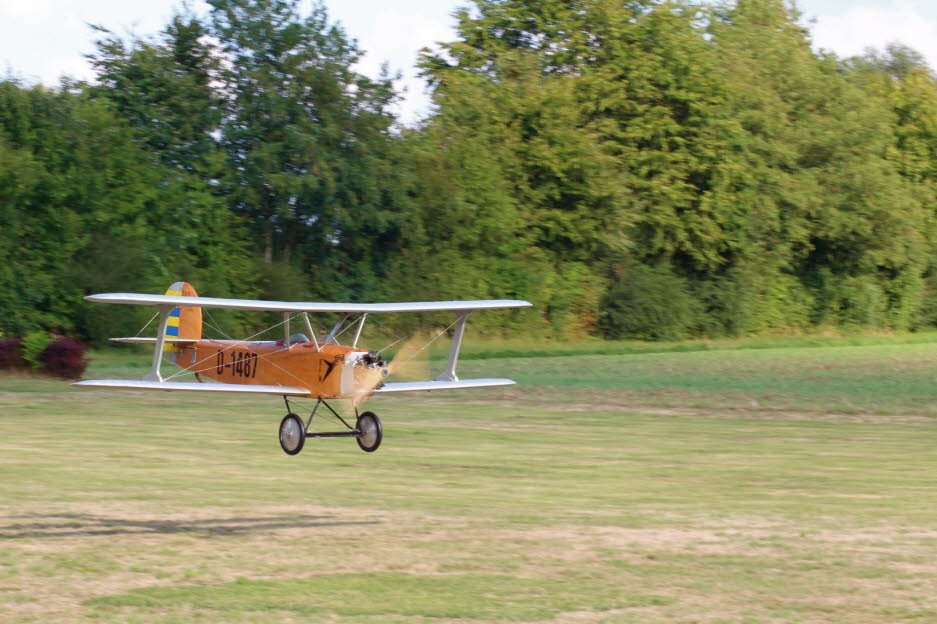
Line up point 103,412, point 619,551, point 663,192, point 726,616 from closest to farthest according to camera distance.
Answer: point 726,616 < point 619,551 < point 103,412 < point 663,192

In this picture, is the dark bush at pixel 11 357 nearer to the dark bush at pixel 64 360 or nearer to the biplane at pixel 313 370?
the dark bush at pixel 64 360

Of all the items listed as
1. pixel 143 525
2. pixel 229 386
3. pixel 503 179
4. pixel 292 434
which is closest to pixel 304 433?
pixel 292 434

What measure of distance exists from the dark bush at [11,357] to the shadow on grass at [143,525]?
19.2 meters

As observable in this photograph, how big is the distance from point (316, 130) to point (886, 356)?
78.8 feet

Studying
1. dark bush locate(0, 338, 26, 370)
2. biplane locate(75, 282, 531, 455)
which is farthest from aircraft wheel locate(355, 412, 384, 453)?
dark bush locate(0, 338, 26, 370)

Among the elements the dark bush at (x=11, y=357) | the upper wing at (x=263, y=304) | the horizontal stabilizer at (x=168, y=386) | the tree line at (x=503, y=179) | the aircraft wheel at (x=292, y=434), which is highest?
the tree line at (x=503, y=179)

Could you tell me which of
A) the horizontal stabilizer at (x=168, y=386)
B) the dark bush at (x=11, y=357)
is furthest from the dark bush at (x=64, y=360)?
the horizontal stabilizer at (x=168, y=386)

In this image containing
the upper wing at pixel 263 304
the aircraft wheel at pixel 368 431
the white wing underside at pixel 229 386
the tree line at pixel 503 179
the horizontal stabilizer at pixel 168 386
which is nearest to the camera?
the upper wing at pixel 263 304

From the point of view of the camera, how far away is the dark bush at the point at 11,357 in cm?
3200

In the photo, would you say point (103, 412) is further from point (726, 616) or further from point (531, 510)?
point (726, 616)

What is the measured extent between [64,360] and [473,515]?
65.4 feet

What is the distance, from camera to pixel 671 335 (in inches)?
2045

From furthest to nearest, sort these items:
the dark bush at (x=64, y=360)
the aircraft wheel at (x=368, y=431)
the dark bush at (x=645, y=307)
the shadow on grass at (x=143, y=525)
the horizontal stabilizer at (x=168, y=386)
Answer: the dark bush at (x=645, y=307) → the dark bush at (x=64, y=360) → the shadow on grass at (x=143, y=525) → the aircraft wheel at (x=368, y=431) → the horizontal stabilizer at (x=168, y=386)

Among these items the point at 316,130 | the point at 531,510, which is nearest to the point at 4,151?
the point at 316,130
